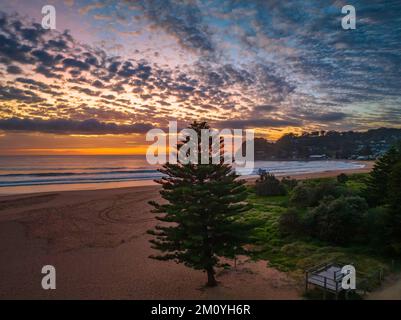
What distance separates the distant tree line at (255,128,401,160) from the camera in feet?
450

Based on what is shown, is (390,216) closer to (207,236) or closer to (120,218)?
(207,236)

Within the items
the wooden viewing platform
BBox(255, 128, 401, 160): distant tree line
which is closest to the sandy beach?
the wooden viewing platform

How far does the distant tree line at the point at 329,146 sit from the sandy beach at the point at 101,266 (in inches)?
4698

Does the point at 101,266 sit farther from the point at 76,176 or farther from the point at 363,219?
the point at 76,176

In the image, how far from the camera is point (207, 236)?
1119cm

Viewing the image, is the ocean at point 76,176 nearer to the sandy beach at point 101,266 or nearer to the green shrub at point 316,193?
the sandy beach at point 101,266

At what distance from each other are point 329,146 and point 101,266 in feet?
525

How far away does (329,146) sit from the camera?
158m

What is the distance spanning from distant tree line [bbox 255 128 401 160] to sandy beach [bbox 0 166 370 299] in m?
119

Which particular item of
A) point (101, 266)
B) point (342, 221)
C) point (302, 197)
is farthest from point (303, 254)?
point (302, 197)

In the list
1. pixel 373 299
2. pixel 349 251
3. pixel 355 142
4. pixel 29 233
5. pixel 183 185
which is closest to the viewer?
pixel 373 299

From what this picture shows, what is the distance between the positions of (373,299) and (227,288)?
16.6ft

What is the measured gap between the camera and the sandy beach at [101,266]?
1175 cm
